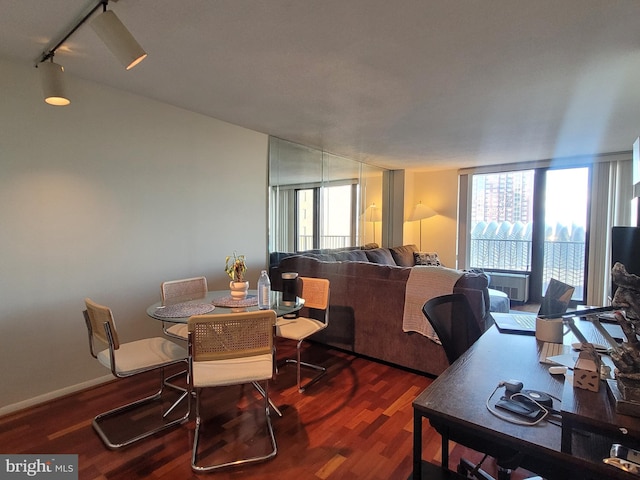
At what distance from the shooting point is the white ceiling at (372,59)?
1.67 m

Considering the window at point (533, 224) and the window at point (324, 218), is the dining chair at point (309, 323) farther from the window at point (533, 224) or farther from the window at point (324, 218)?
the window at point (533, 224)

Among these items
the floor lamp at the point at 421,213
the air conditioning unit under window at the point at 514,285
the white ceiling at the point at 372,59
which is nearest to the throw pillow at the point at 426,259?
the floor lamp at the point at 421,213

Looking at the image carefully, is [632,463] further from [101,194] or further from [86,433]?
[101,194]

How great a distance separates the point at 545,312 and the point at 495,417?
114cm

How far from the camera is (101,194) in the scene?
8.71 ft

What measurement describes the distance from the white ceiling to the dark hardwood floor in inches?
89.8

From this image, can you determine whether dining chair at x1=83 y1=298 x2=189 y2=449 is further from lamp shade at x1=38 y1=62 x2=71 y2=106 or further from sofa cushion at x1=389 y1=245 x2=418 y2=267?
sofa cushion at x1=389 y1=245 x2=418 y2=267

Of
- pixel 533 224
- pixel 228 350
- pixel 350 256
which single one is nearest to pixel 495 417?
pixel 228 350

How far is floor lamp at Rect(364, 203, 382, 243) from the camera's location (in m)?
5.98

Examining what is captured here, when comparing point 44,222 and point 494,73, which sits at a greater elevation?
point 494,73

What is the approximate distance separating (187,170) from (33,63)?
1267 mm

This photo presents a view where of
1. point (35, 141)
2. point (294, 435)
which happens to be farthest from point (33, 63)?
point (294, 435)

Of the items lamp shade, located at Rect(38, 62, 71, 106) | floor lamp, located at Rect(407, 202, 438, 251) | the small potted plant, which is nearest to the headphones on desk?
the small potted plant

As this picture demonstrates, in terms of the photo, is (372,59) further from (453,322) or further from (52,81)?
(52,81)
